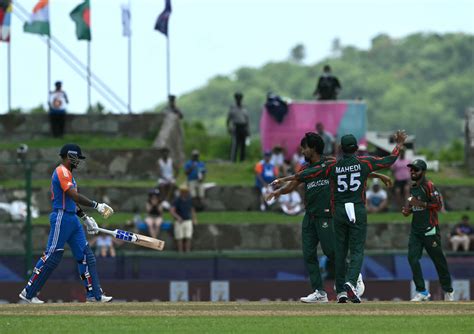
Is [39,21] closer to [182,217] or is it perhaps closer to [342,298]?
[182,217]

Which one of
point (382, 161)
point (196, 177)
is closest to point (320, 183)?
point (382, 161)

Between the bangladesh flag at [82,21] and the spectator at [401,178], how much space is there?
43.0 ft

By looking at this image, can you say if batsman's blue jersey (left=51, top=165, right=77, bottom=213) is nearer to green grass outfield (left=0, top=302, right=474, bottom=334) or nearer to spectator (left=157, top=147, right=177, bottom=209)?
green grass outfield (left=0, top=302, right=474, bottom=334)

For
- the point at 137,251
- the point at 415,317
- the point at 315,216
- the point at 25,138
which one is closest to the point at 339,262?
the point at 315,216

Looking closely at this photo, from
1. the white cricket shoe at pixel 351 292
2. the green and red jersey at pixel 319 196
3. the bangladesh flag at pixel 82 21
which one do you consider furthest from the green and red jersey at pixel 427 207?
the bangladesh flag at pixel 82 21

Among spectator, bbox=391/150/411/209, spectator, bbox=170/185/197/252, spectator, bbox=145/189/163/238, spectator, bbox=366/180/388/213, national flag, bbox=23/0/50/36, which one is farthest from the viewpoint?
national flag, bbox=23/0/50/36

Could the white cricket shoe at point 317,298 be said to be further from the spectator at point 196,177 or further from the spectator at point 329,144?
the spectator at point 329,144

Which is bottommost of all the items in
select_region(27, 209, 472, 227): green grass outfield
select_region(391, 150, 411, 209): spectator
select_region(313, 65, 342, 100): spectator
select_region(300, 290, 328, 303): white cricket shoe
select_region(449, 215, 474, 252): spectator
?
select_region(300, 290, 328, 303): white cricket shoe

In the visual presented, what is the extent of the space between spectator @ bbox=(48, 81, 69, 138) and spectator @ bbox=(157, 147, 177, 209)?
11.8 feet

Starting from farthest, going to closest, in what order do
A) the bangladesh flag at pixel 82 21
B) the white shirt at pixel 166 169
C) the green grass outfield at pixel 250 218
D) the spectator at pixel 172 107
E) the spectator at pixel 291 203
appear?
the bangladesh flag at pixel 82 21 < the spectator at pixel 172 107 < the white shirt at pixel 166 169 < the spectator at pixel 291 203 < the green grass outfield at pixel 250 218

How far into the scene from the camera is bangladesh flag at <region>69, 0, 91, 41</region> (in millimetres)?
48094

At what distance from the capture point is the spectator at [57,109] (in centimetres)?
4400

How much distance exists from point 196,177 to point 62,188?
1892 centimetres

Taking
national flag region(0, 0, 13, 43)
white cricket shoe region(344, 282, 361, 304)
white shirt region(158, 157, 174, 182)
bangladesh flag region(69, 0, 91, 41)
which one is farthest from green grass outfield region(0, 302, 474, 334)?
bangladesh flag region(69, 0, 91, 41)
